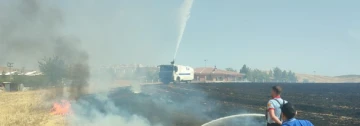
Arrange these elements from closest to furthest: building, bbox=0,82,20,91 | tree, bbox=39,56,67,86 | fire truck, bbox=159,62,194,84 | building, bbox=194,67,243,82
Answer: tree, bbox=39,56,67,86 < building, bbox=0,82,20,91 < fire truck, bbox=159,62,194,84 < building, bbox=194,67,243,82

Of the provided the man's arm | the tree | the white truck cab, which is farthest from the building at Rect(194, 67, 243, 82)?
the man's arm

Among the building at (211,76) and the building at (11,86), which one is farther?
the building at (211,76)

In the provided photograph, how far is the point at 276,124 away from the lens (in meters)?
7.12

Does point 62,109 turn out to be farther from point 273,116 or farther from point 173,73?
point 173,73

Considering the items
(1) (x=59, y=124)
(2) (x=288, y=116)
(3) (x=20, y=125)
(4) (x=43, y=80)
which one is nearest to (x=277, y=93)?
(2) (x=288, y=116)

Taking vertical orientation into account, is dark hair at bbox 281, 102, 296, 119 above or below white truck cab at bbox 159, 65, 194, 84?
below

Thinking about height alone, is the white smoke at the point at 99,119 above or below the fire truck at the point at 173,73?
below

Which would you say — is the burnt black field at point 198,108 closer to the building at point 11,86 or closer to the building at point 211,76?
the building at point 11,86

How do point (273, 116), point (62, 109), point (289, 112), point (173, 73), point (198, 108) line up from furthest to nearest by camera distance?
point (173, 73)
point (198, 108)
point (62, 109)
point (273, 116)
point (289, 112)

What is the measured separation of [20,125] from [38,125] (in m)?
0.96

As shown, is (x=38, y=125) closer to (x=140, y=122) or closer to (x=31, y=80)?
(x=140, y=122)

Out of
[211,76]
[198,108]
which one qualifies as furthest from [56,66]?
[211,76]

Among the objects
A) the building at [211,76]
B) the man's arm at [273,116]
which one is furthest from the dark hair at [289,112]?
the building at [211,76]

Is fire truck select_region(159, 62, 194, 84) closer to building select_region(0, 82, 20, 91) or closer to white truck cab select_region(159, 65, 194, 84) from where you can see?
white truck cab select_region(159, 65, 194, 84)
